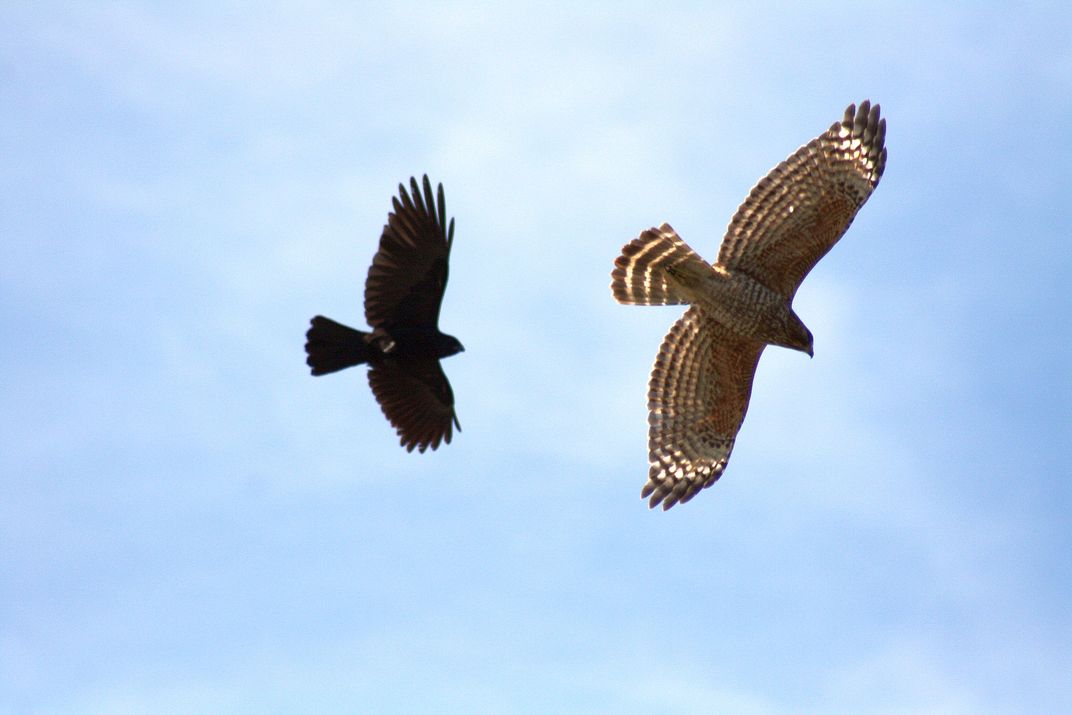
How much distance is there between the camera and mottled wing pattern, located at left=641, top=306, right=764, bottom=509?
12.1 metres

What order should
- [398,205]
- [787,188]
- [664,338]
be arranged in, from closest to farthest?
[398,205], [787,188], [664,338]

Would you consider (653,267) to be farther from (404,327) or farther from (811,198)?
(404,327)

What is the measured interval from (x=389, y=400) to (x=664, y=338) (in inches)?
117

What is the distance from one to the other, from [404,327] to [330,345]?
1.94 ft

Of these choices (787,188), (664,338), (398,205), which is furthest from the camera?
(664,338)

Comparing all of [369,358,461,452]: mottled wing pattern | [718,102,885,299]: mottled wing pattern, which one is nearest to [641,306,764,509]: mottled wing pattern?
[718,102,885,299]: mottled wing pattern

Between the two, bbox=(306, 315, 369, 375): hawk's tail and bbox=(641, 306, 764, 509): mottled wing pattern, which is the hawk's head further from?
bbox=(306, 315, 369, 375): hawk's tail

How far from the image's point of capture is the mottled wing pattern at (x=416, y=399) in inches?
408

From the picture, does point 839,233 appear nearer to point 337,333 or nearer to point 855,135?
point 855,135

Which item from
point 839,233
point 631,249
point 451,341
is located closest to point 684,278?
point 631,249

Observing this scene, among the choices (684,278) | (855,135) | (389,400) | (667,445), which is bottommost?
(389,400)

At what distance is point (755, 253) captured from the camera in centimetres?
1149

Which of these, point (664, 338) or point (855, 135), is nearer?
point (855, 135)

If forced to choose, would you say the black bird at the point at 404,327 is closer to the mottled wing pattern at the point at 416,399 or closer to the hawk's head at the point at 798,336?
the mottled wing pattern at the point at 416,399
